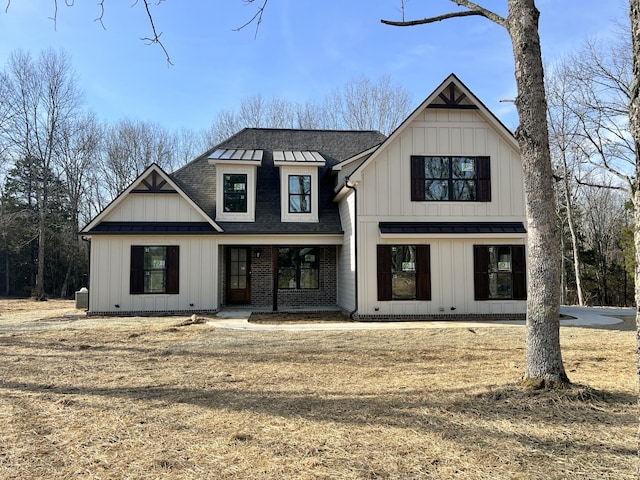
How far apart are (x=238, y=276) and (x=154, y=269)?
3190 mm

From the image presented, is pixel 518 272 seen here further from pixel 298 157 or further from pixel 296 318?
pixel 298 157

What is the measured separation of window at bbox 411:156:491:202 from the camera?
12.8 m

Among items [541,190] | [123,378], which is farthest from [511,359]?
[123,378]

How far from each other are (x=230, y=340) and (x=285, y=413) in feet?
16.0

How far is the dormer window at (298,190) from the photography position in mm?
14406

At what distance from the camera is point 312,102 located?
31469 mm

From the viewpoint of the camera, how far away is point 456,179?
42.1 ft

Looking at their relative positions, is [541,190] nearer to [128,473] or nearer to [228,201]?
[128,473]

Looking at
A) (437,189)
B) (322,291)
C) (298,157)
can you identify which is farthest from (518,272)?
(298,157)

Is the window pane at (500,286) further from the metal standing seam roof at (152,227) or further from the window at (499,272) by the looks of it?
the metal standing seam roof at (152,227)

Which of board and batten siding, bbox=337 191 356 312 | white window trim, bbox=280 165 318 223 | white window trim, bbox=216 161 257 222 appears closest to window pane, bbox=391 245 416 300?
board and batten siding, bbox=337 191 356 312

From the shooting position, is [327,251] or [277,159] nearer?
[277,159]

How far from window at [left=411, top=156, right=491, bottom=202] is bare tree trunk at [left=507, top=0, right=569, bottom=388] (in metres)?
7.28

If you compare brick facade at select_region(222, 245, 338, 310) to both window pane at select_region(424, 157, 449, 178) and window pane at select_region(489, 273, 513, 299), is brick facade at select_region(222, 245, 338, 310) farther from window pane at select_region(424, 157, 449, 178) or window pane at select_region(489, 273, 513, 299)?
window pane at select_region(489, 273, 513, 299)
